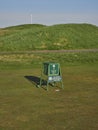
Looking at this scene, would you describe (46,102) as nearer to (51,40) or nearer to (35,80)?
A: (35,80)

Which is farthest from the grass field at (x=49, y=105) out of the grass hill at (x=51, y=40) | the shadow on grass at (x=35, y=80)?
the grass hill at (x=51, y=40)

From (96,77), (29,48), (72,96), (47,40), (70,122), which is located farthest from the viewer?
(47,40)

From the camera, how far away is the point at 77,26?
238ft

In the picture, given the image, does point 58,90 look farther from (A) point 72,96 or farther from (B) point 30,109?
(B) point 30,109

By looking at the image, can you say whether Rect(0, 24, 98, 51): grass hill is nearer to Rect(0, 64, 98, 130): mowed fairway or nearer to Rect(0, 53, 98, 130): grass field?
Rect(0, 53, 98, 130): grass field

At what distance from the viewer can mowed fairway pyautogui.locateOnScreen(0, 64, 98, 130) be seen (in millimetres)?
9953

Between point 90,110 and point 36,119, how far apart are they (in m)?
2.53

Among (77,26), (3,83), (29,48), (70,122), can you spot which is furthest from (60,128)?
(77,26)

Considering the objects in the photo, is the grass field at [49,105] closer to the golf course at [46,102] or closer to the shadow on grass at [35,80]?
the golf course at [46,102]

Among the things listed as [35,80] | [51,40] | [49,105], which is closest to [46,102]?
[49,105]

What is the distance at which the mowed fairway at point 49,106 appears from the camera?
9.95 m

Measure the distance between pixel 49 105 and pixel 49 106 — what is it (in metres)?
0.18

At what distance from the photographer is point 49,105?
12.5 m

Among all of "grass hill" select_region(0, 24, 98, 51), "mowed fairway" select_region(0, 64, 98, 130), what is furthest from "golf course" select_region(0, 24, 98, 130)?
"grass hill" select_region(0, 24, 98, 51)
